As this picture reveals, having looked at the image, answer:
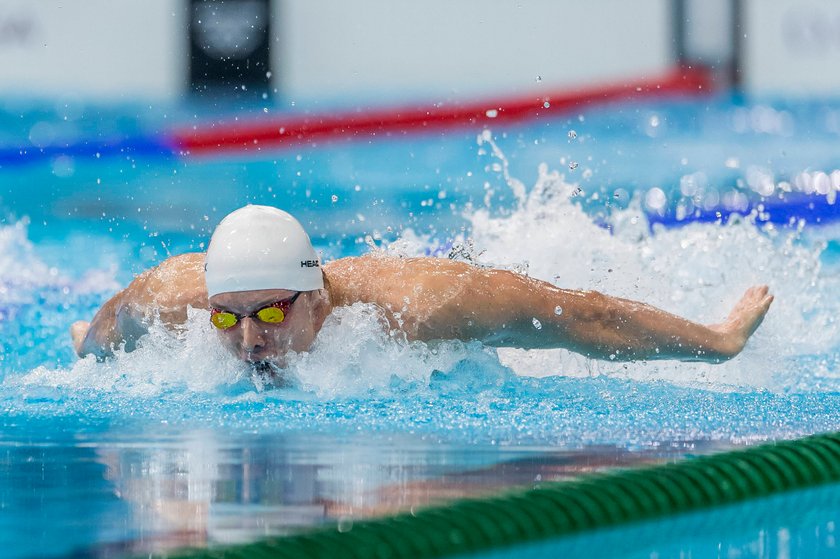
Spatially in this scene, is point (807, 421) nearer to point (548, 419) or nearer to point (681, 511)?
point (548, 419)

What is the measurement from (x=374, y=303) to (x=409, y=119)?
5.32m

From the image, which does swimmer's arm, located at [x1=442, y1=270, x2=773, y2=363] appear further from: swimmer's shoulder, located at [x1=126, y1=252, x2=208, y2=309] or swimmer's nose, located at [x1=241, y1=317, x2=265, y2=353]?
swimmer's shoulder, located at [x1=126, y1=252, x2=208, y2=309]

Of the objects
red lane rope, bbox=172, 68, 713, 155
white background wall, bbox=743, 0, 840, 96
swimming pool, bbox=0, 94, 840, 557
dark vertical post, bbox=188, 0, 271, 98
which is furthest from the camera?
white background wall, bbox=743, 0, 840, 96

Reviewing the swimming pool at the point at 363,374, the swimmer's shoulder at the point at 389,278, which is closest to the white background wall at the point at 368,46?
the swimming pool at the point at 363,374

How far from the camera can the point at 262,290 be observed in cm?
307

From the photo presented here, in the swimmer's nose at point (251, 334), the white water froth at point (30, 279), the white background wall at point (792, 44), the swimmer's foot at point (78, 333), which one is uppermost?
the white background wall at point (792, 44)

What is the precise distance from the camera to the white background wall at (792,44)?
8484 mm

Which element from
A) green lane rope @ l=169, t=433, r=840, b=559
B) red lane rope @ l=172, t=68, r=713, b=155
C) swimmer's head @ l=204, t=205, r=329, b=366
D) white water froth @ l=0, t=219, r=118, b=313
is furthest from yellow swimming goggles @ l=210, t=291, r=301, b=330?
red lane rope @ l=172, t=68, r=713, b=155

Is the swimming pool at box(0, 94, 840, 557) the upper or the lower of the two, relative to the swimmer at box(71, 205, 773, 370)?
lower

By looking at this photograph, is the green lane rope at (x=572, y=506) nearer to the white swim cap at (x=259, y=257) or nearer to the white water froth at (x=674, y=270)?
the white swim cap at (x=259, y=257)

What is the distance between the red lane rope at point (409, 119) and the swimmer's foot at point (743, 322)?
15.8 ft

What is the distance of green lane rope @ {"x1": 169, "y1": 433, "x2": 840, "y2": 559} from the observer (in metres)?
1.85

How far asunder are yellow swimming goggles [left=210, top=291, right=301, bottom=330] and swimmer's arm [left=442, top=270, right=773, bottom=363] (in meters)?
0.47

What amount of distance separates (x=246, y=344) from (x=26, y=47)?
597 centimetres
